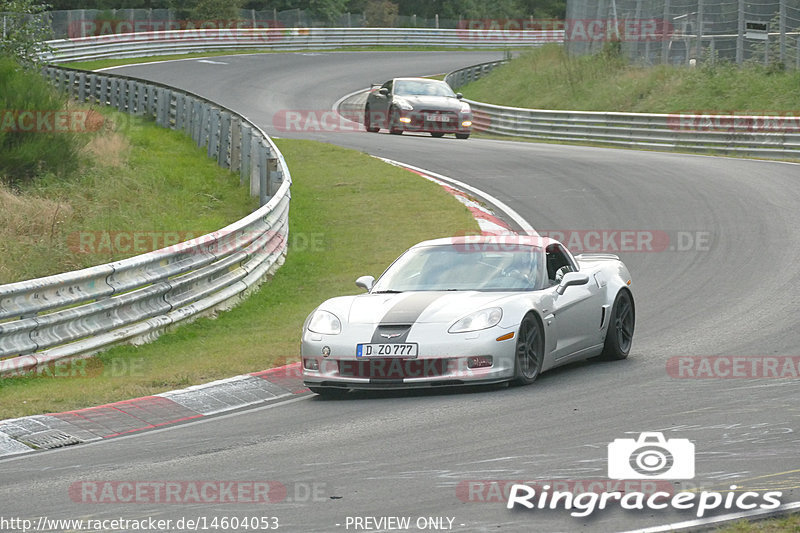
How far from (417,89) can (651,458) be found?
85.0 feet

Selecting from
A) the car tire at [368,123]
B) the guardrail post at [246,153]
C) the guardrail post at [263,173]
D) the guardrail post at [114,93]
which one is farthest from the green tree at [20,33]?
the guardrail post at [263,173]

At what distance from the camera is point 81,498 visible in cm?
665

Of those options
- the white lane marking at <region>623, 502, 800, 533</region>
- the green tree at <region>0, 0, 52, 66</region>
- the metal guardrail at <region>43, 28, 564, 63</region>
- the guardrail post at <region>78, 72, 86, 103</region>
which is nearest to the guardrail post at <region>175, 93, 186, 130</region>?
the green tree at <region>0, 0, 52, 66</region>

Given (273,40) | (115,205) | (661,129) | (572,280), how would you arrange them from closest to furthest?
(572,280)
(115,205)
(661,129)
(273,40)

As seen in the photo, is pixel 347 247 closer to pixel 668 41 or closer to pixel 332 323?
pixel 332 323

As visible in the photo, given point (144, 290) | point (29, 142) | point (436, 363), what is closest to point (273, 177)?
point (29, 142)

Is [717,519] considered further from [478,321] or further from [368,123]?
[368,123]

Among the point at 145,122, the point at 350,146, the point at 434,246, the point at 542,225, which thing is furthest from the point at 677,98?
the point at 434,246

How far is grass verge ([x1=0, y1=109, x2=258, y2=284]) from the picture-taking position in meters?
16.3

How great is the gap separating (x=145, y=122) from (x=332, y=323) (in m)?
21.5

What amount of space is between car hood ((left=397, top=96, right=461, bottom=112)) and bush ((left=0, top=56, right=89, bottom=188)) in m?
10.7

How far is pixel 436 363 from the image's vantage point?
9508 mm

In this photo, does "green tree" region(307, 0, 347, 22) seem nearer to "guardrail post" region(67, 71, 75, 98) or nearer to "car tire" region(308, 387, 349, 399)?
"guardrail post" region(67, 71, 75, 98)

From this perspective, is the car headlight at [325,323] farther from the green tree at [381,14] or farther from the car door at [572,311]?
the green tree at [381,14]
